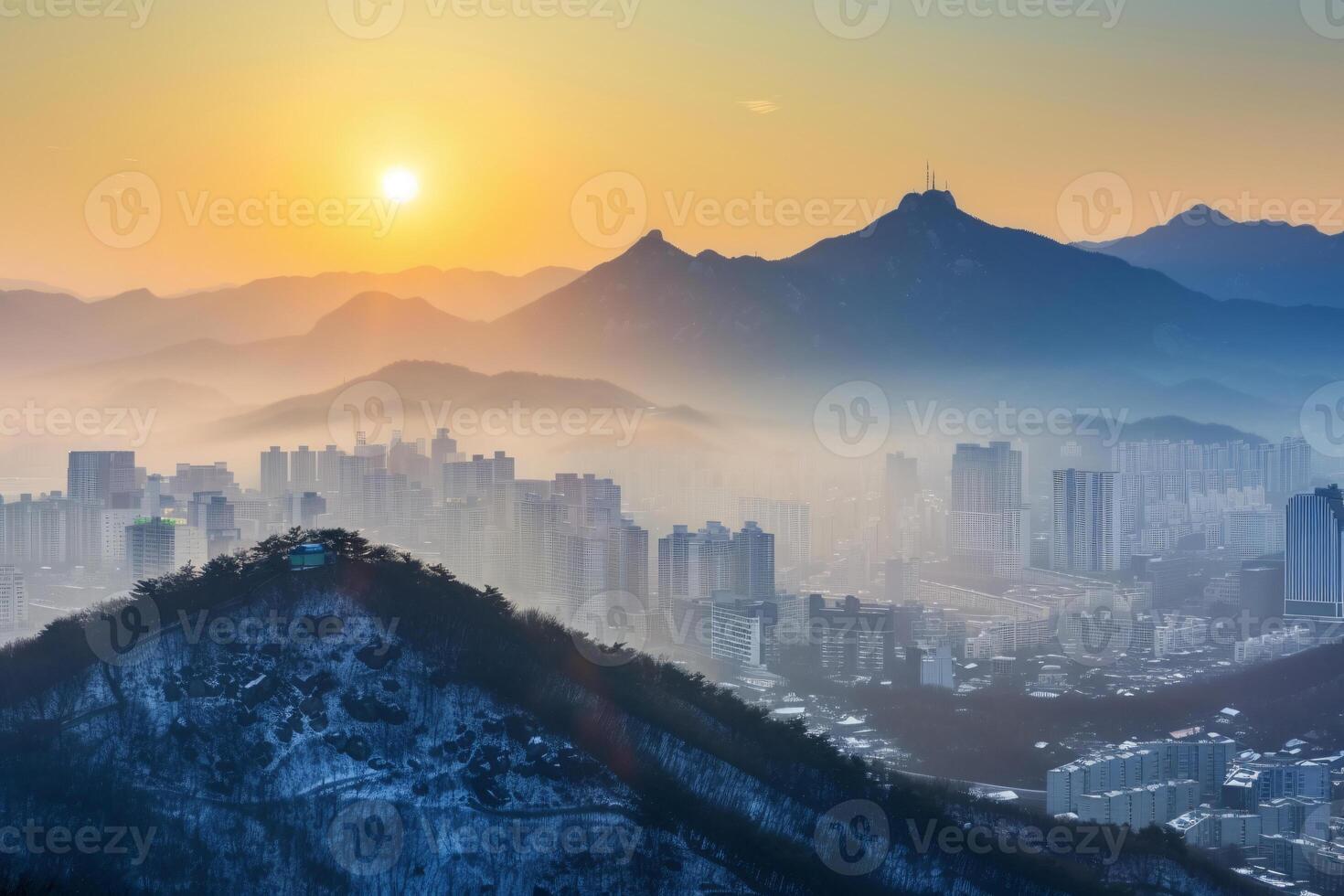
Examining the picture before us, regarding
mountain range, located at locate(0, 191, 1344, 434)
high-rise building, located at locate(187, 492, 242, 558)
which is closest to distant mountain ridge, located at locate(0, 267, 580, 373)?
mountain range, located at locate(0, 191, 1344, 434)

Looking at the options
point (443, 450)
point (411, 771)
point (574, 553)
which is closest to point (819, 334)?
point (443, 450)

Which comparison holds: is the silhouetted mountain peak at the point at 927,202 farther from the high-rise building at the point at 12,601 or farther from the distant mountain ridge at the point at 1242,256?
the high-rise building at the point at 12,601

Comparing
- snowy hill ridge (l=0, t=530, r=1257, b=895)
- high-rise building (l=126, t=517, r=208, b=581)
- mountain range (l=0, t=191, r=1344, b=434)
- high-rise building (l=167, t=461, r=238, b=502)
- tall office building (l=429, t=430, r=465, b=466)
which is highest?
mountain range (l=0, t=191, r=1344, b=434)

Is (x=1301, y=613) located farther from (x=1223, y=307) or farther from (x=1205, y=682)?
(x=1223, y=307)

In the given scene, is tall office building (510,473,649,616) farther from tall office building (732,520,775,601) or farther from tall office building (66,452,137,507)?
tall office building (66,452,137,507)

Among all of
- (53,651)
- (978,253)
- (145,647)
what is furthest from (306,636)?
(978,253)
